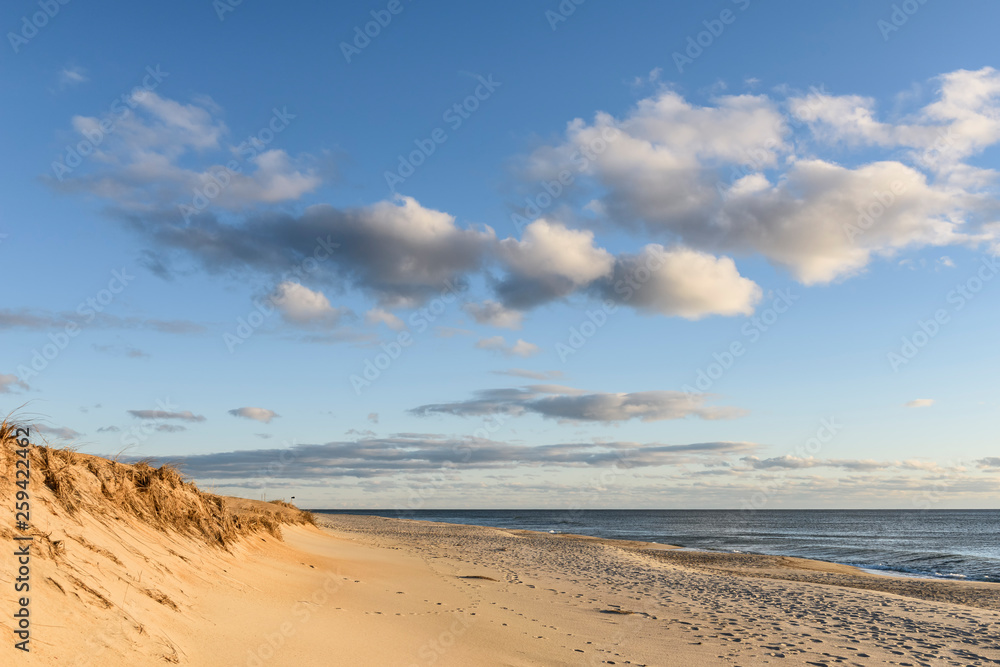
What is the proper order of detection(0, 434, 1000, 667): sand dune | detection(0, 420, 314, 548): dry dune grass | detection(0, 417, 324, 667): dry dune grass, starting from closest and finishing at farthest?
detection(0, 417, 324, 667): dry dune grass < detection(0, 434, 1000, 667): sand dune < detection(0, 420, 314, 548): dry dune grass

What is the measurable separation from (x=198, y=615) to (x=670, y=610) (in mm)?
11157

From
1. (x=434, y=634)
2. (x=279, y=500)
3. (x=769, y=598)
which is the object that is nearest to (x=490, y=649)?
(x=434, y=634)

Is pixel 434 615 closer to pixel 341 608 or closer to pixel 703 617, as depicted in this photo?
pixel 341 608

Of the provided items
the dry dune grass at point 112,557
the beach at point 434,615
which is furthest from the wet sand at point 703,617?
the dry dune grass at point 112,557

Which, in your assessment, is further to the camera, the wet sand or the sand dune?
the wet sand

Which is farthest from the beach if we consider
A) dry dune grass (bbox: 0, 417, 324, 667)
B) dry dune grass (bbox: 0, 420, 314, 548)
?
dry dune grass (bbox: 0, 420, 314, 548)

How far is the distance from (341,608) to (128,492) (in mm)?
4839

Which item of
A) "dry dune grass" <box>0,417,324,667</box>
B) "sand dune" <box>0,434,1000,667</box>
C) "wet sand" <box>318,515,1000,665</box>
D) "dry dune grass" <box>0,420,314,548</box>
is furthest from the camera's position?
"wet sand" <box>318,515,1000,665</box>

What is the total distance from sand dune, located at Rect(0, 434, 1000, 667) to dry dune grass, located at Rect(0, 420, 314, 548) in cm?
4

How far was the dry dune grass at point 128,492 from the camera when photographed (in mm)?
9070

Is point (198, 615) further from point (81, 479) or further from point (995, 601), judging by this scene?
point (995, 601)

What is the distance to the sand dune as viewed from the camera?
22.8ft

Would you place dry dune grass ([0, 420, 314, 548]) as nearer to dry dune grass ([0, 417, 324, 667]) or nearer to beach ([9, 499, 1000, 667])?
dry dune grass ([0, 417, 324, 667])

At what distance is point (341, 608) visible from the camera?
37.1 ft
